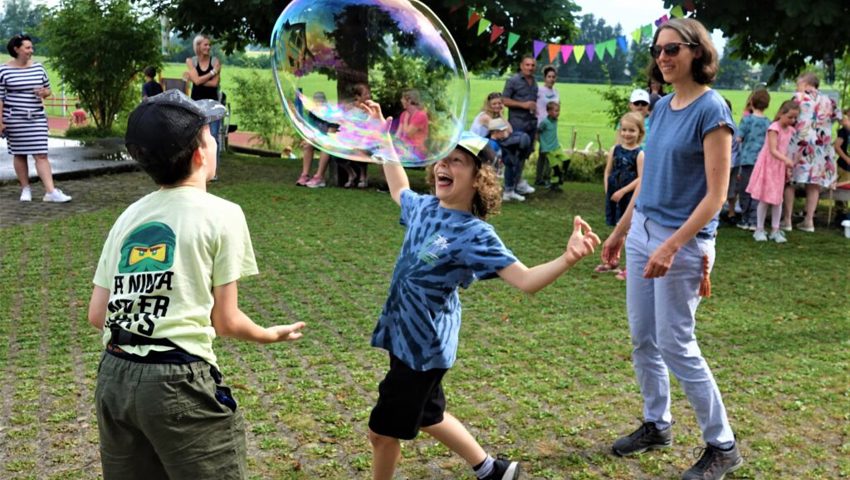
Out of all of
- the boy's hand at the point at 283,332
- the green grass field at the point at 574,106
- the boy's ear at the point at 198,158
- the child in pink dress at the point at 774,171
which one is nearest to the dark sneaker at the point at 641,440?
the boy's hand at the point at 283,332

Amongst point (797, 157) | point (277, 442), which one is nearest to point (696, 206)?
point (277, 442)

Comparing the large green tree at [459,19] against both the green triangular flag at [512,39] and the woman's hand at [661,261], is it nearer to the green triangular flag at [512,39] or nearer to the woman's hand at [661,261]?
the green triangular flag at [512,39]

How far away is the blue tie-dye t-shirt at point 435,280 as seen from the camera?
11.9 ft

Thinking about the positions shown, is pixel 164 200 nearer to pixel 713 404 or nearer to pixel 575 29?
pixel 713 404

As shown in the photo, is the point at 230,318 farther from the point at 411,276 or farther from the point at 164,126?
the point at 411,276

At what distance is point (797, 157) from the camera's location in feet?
38.4

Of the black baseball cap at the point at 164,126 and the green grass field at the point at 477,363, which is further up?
the black baseball cap at the point at 164,126

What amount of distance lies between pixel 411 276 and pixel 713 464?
6.05ft

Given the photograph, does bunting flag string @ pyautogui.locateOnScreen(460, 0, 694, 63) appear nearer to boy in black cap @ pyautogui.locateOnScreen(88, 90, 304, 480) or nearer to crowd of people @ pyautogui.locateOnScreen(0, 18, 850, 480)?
crowd of people @ pyautogui.locateOnScreen(0, 18, 850, 480)

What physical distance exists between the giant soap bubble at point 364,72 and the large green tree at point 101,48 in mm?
17998

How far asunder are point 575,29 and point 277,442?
13.7 metres

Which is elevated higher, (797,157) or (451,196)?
(451,196)

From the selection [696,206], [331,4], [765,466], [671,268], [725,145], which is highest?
[331,4]

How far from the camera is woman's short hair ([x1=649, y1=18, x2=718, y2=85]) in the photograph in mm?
4051
